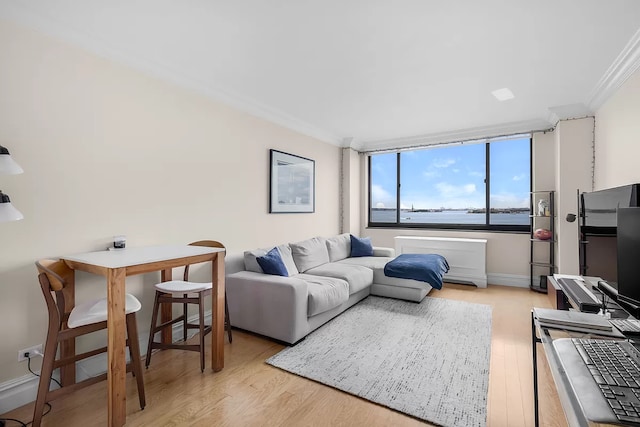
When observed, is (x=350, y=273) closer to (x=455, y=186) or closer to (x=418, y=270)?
(x=418, y=270)

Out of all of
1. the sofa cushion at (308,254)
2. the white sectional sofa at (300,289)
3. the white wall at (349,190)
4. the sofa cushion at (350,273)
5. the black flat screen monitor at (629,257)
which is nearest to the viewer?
the black flat screen monitor at (629,257)

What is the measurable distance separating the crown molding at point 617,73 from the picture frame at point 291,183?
3486mm

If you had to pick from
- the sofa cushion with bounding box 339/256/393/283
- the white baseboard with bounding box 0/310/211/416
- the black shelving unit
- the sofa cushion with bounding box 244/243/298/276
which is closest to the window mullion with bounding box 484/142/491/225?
the black shelving unit

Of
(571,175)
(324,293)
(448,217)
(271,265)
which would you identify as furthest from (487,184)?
(271,265)

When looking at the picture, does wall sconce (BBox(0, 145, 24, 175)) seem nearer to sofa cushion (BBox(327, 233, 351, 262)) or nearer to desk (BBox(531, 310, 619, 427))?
desk (BBox(531, 310, 619, 427))

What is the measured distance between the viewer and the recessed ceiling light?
3.33 meters

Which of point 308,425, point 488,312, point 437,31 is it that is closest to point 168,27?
point 437,31

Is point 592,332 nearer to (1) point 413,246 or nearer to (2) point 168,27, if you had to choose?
(2) point 168,27

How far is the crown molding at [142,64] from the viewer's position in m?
1.98

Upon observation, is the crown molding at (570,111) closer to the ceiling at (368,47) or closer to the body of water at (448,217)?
the ceiling at (368,47)

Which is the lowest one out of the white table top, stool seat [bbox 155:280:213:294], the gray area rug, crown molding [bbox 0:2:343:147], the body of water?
the gray area rug

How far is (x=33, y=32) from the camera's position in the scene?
6.69 ft

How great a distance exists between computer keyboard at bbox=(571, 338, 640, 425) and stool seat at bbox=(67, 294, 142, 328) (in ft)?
7.07

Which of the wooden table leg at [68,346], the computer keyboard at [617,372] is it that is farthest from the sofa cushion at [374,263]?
the wooden table leg at [68,346]
